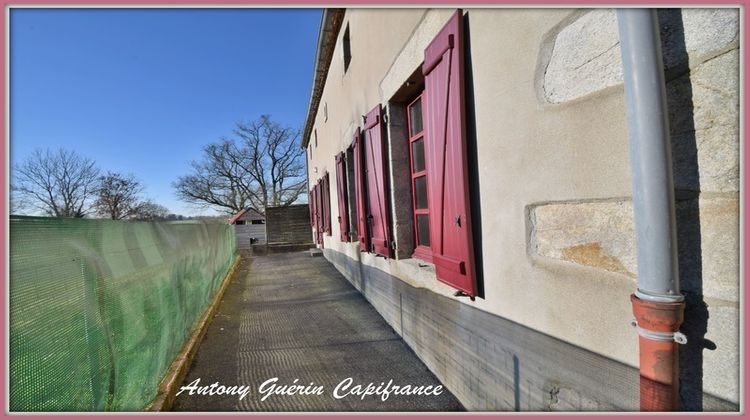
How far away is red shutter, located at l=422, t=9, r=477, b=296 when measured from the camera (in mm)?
2283

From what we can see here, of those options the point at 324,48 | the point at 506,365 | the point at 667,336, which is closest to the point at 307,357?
the point at 506,365

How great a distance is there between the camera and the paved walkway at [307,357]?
281 centimetres

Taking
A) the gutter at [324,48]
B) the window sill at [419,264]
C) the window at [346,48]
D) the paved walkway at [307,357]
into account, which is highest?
the gutter at [324,48]

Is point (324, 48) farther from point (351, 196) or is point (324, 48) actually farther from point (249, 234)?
point (249, 234)

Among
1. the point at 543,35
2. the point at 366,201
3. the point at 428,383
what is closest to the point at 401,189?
the point at 366,201

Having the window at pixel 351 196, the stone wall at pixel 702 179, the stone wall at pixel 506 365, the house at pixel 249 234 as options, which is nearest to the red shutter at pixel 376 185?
the stone wall at pixel 506 365

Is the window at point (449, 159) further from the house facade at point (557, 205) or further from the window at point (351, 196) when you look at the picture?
the window at point (351, 196)

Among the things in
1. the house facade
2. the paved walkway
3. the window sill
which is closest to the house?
the paved walkway

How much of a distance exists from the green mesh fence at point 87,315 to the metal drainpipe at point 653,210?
238cm

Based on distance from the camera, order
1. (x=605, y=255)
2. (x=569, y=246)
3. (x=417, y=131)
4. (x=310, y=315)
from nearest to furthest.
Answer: (x=605, y=255) → (x=569, y=246) → (x=417, y=131) → (x=310, y=315)

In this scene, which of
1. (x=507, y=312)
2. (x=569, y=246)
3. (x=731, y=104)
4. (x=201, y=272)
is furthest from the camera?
(x=201, y=272)

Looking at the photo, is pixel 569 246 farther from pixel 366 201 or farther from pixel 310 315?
pixel 310 315

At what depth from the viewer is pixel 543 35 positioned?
167 cm

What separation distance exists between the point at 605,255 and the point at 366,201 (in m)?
3.56
